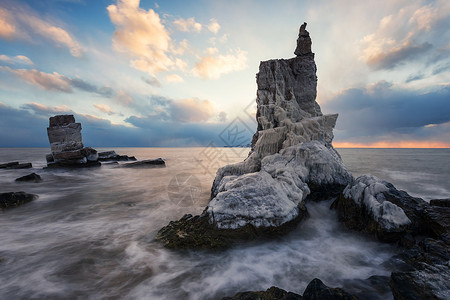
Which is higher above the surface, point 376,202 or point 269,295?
point 376,202

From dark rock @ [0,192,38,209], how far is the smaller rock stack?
16398 millimetres

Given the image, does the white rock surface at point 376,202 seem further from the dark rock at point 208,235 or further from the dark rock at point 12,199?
the dark rock at point 12,199

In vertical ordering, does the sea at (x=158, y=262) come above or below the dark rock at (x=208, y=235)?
below

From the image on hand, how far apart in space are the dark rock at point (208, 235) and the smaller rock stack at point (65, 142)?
80.9 feet

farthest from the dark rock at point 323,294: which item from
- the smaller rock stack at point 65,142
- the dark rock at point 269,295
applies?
the smaller rock stack at point 65,142

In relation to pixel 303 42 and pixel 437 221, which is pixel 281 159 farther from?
pixel 303 42

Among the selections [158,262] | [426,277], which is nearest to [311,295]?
[426,277]

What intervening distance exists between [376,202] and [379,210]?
31 centimetres

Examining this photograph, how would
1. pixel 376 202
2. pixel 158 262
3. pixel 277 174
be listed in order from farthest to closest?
pixel 277 174
pixel 376 202
pixel 158 262

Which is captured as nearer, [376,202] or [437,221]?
[437,221]

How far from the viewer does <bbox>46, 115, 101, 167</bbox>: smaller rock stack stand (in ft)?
75.8

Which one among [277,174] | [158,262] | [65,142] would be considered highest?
[65,142]

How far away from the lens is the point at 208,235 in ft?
16.8

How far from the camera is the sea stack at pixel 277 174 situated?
525 cm
